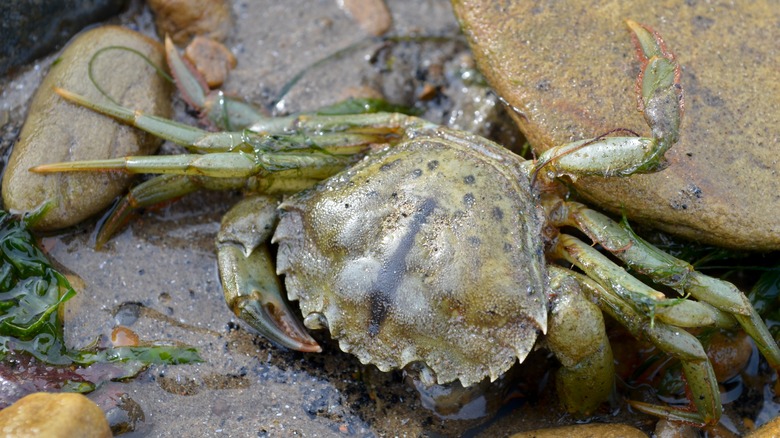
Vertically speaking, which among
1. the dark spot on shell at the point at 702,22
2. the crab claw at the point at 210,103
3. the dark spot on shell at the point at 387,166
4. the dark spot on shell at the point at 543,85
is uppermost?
the dark spot on shell at the point at 702,22

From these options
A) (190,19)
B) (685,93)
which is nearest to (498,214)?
(685,93)

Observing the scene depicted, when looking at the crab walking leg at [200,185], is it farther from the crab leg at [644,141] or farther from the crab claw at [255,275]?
the crab leg at [644,141]

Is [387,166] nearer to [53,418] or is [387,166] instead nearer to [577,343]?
[577,343]

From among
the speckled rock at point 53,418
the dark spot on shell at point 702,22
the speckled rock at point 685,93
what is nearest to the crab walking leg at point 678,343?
the speckled rock at point 685,93

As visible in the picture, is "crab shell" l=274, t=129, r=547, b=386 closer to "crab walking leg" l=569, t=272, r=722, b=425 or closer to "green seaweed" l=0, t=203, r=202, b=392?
"crab walking leg" l=569, t=272, r=722, b=425

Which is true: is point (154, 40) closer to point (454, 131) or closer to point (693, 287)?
point (454, 131)

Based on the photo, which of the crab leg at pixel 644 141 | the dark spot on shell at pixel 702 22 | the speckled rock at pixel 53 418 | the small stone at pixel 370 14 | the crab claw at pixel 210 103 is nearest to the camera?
the speckled rock at pixel 53 418

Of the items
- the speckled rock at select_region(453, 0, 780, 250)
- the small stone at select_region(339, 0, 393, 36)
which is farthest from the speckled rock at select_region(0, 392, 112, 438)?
the small stone at select_region(339, 0, 393, 36)

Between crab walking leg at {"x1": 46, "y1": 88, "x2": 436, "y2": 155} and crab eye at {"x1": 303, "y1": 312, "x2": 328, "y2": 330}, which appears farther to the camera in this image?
crab walking leg at {"x1": 46, "y1": 88, "x2": 436, "y2": 155}
